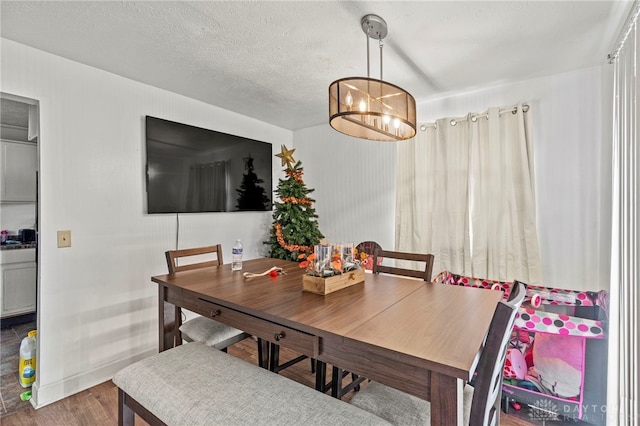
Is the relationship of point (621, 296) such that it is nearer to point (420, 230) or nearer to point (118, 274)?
point (420, 230)

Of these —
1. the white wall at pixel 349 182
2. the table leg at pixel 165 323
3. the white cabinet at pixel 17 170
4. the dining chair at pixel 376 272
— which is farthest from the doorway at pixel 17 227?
the dining chair at pixel 376 272

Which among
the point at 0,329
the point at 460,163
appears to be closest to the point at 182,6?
the point at 460,163

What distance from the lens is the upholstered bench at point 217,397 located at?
1075 mm

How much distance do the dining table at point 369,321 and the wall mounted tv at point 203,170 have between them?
1.13 meters

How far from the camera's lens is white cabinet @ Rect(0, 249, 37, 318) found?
3357mm

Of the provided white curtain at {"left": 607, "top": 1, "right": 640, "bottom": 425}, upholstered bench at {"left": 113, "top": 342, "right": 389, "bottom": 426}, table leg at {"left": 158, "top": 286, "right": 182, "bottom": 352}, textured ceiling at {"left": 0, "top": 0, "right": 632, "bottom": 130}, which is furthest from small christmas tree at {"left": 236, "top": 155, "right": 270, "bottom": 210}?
white curtain at {"left": 607, "top": 1, "right": 640, "bottom": 425}

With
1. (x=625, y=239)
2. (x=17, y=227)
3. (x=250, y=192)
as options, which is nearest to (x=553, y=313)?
(x=625, y=239)

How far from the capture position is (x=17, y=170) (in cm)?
357

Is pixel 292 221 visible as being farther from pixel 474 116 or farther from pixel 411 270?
pixel 474 116

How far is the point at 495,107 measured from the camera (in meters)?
2.68

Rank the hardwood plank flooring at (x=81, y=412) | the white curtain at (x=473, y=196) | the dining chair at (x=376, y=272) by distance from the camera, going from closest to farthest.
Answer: the dining chair at (x=376, y=272) < the hardwood plank flooring at (x=81, y=412) < the white curtain at (x=473, y=196)

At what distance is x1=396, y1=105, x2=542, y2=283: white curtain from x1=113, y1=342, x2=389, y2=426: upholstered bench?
2087mm

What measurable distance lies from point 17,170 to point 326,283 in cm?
418

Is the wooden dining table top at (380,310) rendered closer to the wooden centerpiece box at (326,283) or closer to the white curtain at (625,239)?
the wooden centerpiece box at (326,283)
